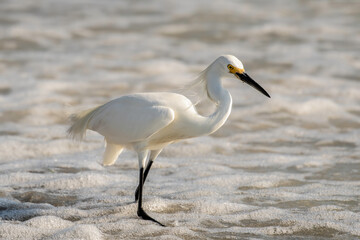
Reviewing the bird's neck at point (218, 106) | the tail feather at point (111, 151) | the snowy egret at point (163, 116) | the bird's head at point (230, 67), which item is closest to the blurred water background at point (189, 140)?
the tail feather at point (111, 151)

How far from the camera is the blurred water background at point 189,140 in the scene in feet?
16.4

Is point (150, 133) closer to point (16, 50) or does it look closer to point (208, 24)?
point (16, 50)

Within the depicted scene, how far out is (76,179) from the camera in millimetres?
5820

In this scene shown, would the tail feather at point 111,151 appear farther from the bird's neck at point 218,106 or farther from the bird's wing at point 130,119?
the bird's neck at point 218,106

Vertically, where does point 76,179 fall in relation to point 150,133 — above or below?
below

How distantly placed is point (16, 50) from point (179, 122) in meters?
6.71

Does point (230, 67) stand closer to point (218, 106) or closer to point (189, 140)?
point (218, 106)

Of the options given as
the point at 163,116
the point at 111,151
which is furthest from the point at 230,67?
the point at 111,151

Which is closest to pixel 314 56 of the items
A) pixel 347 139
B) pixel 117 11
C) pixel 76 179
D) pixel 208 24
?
pixel 208 24

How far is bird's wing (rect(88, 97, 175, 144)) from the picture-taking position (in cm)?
493

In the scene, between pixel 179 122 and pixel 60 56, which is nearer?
pixel 179 122

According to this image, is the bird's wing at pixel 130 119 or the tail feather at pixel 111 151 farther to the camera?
the tail feather at pixel 111 151

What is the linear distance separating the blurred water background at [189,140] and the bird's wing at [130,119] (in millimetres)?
420

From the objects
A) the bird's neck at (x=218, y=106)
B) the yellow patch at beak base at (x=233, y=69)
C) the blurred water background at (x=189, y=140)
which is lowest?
the blurred water background at (x=189, y=140)
